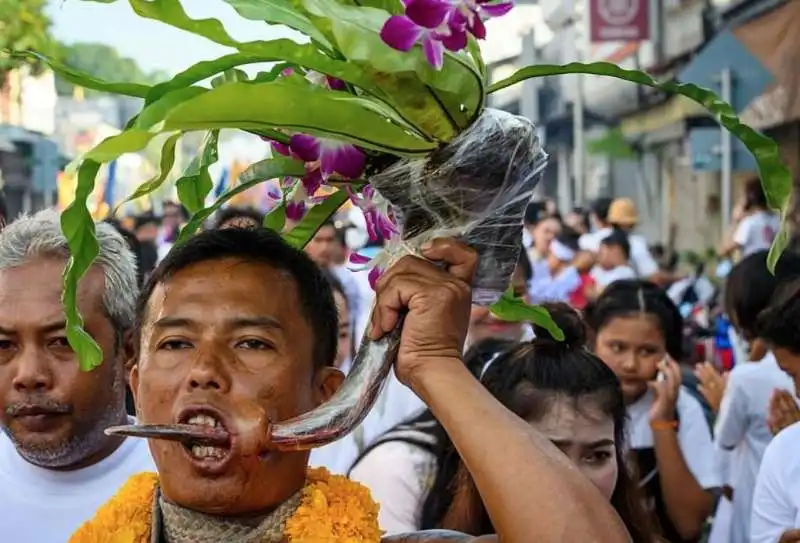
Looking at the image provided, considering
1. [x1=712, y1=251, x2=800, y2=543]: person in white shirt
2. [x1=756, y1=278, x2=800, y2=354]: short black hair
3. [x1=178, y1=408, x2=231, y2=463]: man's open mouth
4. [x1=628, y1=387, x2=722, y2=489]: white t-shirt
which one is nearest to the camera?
[x1=178, y1=408, x2=231, y2=463]: man's open mouth

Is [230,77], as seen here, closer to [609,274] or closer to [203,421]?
[203,421]

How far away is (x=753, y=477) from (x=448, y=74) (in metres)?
3.97

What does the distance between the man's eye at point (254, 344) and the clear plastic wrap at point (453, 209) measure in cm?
17

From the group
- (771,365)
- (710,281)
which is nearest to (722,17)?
(710,281)

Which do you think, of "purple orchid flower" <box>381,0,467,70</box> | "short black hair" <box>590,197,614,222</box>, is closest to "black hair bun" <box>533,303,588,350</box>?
"purple orchid flower" <box>381,0,467,70</box>

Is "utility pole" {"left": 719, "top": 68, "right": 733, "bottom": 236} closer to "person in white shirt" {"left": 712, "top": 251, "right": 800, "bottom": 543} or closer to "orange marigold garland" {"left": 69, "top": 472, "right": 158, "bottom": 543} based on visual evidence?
"person in white shirt" {"left": 712, "top": 251, "right": 800, "bottom": 543}

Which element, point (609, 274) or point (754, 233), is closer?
point (754, 233)

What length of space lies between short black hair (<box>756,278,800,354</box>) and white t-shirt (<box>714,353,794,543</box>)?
646 mm

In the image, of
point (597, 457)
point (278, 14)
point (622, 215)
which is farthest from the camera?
point (622, 215)

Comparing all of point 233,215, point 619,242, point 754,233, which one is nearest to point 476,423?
point 233,215

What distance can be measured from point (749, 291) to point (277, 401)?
4.18 meters

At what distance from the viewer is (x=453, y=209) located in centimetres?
232

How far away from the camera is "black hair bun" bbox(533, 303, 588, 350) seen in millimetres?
3939

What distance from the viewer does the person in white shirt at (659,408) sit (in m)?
5.38
